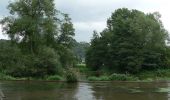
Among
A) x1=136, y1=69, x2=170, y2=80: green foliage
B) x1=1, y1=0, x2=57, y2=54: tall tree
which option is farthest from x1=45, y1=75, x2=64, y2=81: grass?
x1=136, y1=69, x2=170, y2=80: green foliage

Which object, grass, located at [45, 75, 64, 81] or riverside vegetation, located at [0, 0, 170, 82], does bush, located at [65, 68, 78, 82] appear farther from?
grass, located at [45, 75, 64, 81]

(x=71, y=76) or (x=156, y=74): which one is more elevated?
(x=156, y=74)

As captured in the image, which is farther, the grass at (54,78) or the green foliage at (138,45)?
the green foliage at (138,45)

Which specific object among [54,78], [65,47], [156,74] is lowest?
[54,78]

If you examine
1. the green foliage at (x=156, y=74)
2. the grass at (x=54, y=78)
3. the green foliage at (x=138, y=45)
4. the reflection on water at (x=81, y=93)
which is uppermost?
the green foliage at (x=138, y=45)

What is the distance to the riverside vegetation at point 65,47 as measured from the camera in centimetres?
5997

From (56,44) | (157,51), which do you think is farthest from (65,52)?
(157,51)

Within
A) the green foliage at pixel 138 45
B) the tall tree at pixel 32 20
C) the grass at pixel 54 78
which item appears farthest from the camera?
the green foliage at pixel 138 45

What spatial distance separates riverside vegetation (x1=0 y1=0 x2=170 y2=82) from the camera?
197ft

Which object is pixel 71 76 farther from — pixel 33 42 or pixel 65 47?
pixel 65 47

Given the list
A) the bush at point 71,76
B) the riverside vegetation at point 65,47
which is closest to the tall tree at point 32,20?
the riverside vegetation at point 65,47

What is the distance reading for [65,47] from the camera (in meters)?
74.3

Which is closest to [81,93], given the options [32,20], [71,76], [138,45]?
[71,76]

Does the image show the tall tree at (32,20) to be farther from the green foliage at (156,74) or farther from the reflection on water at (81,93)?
the reflection on water at (81,93)
